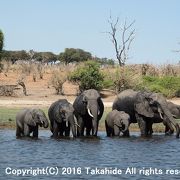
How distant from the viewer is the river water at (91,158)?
16609 mm

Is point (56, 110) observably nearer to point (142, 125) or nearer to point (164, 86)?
point (142, 125)

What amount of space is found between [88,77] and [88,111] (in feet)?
103

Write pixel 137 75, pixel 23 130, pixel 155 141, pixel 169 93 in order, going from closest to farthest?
pixel 155 141
pixel 23 130
pixel 169 93
pixel 137 75

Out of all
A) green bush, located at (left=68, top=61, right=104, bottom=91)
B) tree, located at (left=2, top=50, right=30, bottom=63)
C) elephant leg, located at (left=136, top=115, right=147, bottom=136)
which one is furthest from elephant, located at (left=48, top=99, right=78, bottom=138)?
tree, located at (left=2, top=50, right=30, bottom=63)

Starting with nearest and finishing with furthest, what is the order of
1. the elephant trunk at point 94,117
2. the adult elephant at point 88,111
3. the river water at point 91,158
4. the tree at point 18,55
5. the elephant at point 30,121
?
the river water at point 91,158 → the elephant at point 30,121 → the elephant trunk at point 94,117 → the adult elephant at point 88,111 → the tree at point 18,55

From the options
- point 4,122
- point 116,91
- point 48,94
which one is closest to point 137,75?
point 116,91

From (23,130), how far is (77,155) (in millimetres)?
6314

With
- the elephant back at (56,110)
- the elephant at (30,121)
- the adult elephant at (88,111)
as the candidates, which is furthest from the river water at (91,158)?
the elephant back at (56,110)

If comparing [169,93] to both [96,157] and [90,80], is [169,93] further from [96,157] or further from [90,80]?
[96,157]

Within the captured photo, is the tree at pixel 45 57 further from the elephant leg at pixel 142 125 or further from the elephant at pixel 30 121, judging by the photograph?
the elephant at pixel 30 121

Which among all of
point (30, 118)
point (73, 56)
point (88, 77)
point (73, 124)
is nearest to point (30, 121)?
point (30, 118)

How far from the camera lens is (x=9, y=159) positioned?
1916 centimetres

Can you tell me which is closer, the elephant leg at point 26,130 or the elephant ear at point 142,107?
the elephant leg at point 26,130

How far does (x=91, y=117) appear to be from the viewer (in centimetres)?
2677
